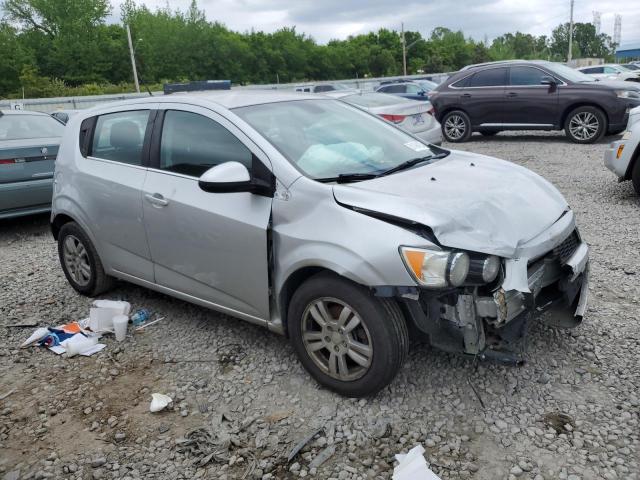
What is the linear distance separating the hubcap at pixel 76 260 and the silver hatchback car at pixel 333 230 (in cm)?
48

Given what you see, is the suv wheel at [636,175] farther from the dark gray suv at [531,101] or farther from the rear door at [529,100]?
the rear door at [529,100]

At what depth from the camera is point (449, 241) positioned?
2857 millimetres

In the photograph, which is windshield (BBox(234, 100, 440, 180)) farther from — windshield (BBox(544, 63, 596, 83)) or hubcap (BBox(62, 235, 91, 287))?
windshield (BBox(544, 63, 596, 83))

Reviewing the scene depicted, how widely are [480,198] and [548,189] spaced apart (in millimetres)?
791

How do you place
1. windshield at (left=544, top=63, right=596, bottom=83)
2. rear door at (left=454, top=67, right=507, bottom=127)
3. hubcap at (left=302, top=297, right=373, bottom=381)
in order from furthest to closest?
rear door at (left=454, top=67, right=507, bottom=127) → windshield at (left=544, top=63, right=596, bottom=83) → hubcap at (left=302, top=297, right=373, bottom=381)

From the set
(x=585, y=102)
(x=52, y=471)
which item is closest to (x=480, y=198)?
(x=52, y=471)

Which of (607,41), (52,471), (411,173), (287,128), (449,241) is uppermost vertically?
(607,41)

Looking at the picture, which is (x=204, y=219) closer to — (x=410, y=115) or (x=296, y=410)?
(x=296, y=410)

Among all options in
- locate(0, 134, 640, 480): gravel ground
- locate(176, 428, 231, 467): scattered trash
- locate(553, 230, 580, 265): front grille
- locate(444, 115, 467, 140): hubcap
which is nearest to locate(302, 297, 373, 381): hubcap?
locate(0, 134, 640, 480): gravel ground

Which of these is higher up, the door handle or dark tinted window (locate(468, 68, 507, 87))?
dark tinted window (locate(468, 68, 507, 87))

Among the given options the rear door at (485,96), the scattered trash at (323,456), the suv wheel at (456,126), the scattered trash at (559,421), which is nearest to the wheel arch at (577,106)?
the rear door at (485,96)

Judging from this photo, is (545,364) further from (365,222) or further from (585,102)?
(585,102)

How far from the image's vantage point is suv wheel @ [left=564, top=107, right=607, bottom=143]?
450 inches

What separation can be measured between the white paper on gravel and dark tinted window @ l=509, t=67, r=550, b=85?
10926 millimetres
